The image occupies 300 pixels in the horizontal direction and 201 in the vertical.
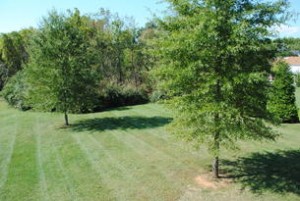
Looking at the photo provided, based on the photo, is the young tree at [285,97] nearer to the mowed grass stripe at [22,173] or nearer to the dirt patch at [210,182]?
the dirt patch at [210,182]

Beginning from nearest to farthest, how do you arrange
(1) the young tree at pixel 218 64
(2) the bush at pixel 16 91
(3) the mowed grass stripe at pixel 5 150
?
(1) the young tree at pixel 218 64 → (3) the mowed grass stripe at pixel 5 150 → (2) the bush at pixel 16 91

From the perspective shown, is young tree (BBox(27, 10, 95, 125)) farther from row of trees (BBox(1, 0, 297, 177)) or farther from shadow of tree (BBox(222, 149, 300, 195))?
shadow of tree (BBox(222, 149, 300, 195))

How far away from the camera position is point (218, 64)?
8.39 metres

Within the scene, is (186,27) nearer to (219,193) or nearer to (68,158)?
(219,193)

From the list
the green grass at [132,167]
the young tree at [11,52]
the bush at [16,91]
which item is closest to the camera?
the green grass at [132,167]

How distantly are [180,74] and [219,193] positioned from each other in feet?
10.4

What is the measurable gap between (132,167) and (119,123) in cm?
782

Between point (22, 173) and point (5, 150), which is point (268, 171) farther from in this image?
point (5, 150)

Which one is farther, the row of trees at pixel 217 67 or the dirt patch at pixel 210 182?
the dirt patch at pixel 210 182

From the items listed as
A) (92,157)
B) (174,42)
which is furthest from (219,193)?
(92,157)

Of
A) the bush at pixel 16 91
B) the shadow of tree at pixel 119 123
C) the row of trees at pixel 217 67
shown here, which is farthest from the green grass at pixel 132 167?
the bush at pixel 16 91

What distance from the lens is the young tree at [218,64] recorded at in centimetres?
790

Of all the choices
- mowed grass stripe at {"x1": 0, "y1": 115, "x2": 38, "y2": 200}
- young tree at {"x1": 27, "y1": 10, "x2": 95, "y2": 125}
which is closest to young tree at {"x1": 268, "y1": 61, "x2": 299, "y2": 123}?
young tree at {"x1": 27, "y1": 10, "x2": 95, "y2": 125}

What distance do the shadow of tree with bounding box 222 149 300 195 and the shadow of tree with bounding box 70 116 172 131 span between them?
6930 millimetres
